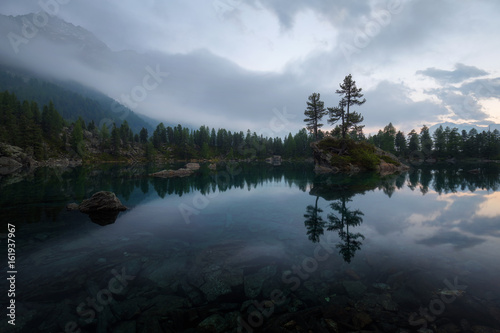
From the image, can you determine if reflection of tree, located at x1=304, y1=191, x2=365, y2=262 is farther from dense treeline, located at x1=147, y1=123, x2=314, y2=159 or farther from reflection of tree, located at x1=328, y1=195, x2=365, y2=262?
dense treeline, located at x1=147, y1=123, x2=314, y2=159

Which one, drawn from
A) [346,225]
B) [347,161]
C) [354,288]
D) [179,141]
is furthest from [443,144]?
[179,141]

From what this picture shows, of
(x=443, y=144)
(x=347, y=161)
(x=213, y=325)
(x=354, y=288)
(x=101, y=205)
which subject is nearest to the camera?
(x=213, y=325)

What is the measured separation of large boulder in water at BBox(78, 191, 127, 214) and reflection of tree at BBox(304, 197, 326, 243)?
1541 cm

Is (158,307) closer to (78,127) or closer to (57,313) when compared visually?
(57,313)

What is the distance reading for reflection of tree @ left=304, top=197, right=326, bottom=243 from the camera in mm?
12086

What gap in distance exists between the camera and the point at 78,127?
10931 cm

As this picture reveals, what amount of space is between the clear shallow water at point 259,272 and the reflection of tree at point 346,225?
0.09m

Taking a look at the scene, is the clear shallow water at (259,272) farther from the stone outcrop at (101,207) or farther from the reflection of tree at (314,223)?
the stone outcrop at (101,207)

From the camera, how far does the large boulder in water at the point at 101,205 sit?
1711cm

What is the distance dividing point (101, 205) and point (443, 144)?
158 metres

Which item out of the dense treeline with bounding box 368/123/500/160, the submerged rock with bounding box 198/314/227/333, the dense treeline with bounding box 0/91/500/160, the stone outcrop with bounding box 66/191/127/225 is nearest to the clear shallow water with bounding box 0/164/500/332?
the submerged rock with bounding box 198/314/227/333

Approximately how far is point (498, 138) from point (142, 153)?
694 ft

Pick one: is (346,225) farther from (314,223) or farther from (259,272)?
(259,272)

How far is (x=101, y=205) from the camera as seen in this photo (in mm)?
17359
